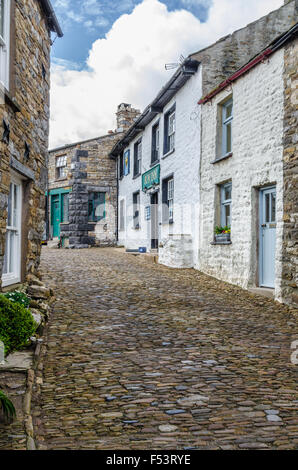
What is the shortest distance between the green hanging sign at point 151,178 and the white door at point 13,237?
30.7 feet

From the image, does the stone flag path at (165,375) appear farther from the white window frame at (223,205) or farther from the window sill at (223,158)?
the window sill at (223,158)

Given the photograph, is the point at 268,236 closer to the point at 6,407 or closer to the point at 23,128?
the point at 23,128

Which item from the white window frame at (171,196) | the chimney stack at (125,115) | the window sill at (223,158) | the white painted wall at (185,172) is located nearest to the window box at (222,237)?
the white painted wall at (185,172)

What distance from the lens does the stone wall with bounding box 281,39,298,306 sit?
26.0 feet

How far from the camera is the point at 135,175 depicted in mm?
19859

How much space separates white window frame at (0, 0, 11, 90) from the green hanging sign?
10.3 meters

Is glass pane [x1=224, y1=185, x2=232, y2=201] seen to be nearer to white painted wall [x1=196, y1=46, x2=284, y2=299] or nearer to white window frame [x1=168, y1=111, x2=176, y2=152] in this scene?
white painted wall [x1=196, y1=46, x2=284, y2=299]

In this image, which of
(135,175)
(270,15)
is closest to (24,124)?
(270,15)

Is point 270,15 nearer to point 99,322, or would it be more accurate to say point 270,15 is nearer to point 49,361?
point 99,322

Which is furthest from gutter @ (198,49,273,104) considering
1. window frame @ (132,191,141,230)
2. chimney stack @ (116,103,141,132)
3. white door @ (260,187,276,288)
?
chimney stack @ (116,103,141,132)

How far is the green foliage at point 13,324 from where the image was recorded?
14.1 feet

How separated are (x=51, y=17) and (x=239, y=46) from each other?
252 inches

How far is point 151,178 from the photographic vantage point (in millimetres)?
17281

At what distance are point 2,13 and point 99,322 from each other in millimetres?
4652
